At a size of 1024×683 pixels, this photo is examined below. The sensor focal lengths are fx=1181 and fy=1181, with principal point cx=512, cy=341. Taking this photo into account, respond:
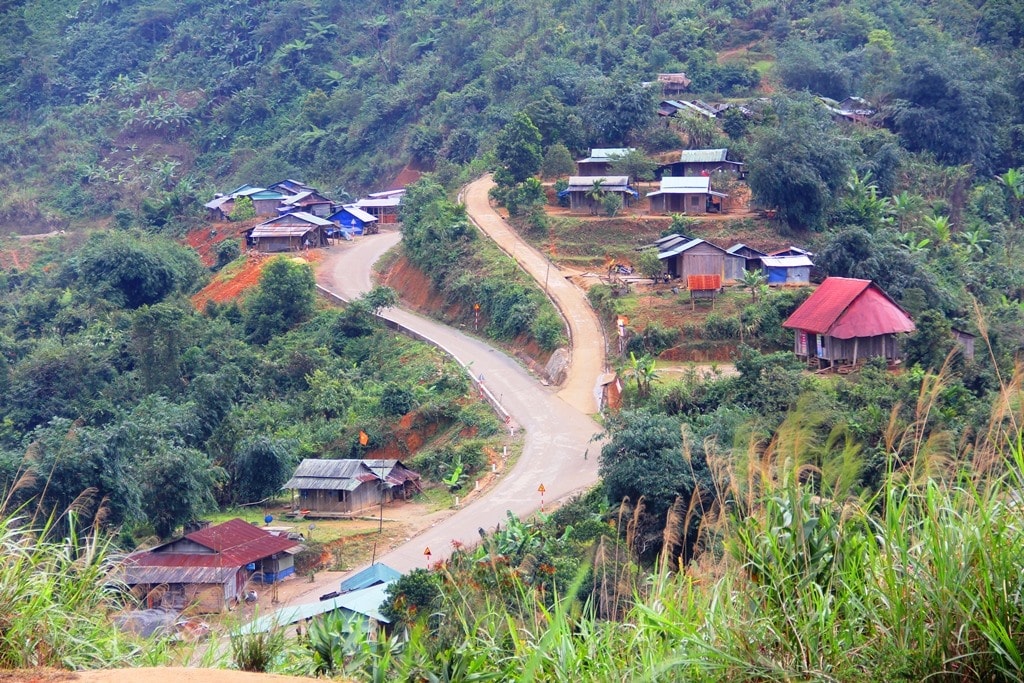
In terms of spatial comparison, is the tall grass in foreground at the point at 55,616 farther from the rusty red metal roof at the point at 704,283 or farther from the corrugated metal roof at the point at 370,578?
the rusty red metal roof at the point at 704,283

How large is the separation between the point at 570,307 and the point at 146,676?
73.6ft

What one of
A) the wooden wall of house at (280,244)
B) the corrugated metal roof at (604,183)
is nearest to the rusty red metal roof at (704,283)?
the corrugated metal roof at (604,183)

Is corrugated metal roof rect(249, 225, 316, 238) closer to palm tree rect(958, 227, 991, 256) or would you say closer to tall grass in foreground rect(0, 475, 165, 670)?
palm tree rect(958, 227, 991, 256)

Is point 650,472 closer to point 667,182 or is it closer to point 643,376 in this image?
point 643,376

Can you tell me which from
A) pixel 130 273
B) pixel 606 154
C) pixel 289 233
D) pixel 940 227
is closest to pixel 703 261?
pixel 940 227

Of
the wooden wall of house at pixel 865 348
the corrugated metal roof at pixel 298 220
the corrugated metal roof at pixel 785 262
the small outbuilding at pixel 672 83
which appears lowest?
the wooden wall of house at pixel 865 348

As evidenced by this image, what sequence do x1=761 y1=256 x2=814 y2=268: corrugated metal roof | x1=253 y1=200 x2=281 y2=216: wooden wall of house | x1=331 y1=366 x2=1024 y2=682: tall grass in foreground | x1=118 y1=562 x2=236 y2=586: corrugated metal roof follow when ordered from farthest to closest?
x1=253 y1=200 x2=281 y2=216: wooden wall of house < x1=761 y1=256 x2=814 y2=268: corrugated metal roof < x1=118 y1=562 x2=236 y2=586: corrugated metal roof < x1=331 y1=366 x2=1024 y2=682: tall grass in foreground

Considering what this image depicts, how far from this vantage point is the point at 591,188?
32969mm

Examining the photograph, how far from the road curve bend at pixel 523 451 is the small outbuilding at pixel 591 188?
585cm

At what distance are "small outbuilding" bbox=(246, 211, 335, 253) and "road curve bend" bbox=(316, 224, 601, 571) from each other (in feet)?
26.8

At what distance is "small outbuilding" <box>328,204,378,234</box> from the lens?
40553 millimetres

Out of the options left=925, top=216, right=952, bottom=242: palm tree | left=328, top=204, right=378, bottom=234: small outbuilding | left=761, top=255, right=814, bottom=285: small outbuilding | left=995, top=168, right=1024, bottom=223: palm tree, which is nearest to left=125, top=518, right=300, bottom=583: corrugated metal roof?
left=761, top=255, right=814, bottom=285: small outbuilding

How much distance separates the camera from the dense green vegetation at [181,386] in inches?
766

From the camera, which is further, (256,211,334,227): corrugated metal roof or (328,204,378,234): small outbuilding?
(328,204,378,234): small outbuilding
